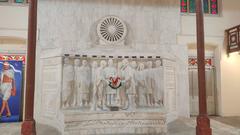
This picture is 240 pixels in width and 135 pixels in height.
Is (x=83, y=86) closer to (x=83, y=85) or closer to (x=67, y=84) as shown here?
(x=83, y=85)

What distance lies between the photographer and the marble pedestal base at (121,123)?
463 cm

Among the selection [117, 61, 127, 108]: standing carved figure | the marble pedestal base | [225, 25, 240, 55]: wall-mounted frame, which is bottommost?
the marble pedestal base

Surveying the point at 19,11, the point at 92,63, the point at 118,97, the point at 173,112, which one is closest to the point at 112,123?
the point at 118,97

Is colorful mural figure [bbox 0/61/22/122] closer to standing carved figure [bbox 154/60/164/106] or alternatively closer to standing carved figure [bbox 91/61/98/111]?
standing carved figure [bbox 91/61/98/111]

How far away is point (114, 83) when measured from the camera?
16.7ft

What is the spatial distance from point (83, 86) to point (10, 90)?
2.50m

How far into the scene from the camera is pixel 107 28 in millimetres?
6152

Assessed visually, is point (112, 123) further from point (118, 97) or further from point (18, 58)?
point (18, 58)

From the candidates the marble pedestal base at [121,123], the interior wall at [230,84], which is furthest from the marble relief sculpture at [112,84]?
the interior wall at [230,84]

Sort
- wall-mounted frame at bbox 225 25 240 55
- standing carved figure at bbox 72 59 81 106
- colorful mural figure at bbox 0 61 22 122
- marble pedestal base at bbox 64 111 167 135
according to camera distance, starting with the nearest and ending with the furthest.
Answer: marble pedestal base at bbox 64 111 167 135 → standing carved figure at bbox 72 59 81 106 → colorful mural figure at bbox 0 61 22 122 → wall-mounted frame at bbox 225 25 240 55

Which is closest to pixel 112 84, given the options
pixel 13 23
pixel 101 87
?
pixel 101 87

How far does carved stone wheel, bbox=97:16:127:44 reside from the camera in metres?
6.12

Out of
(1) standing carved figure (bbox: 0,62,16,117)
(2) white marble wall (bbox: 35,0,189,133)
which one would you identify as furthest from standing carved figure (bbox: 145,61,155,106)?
(1) standing carved figure (bbox: 0,62,16,117)

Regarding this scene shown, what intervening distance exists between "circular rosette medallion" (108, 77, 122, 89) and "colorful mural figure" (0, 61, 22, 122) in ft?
9.76
